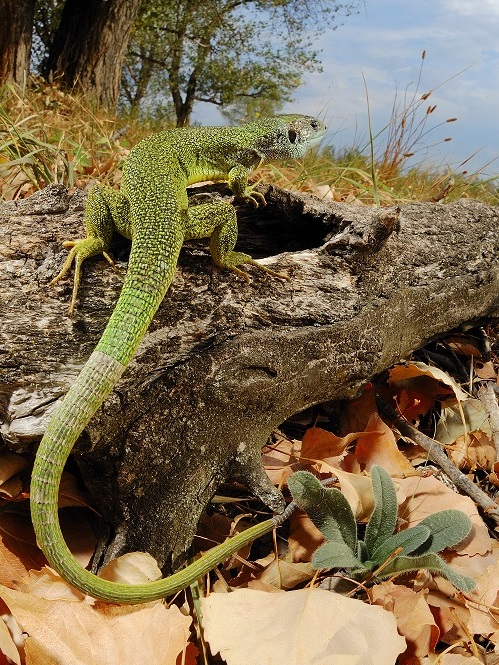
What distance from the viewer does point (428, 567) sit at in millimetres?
1602

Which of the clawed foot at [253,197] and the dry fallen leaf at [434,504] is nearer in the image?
the dry fallen leaf at [434,504]

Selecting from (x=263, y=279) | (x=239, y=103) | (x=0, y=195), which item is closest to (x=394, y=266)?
(x=263, y=279)

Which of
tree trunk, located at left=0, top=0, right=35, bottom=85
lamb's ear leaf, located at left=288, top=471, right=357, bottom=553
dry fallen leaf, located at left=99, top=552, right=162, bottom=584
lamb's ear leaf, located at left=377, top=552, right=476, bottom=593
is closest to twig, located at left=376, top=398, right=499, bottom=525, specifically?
lamb's ear leaf, located at left=377, top=552, right=476, bottom=593

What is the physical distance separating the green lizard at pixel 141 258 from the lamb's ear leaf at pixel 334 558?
8.4 inches

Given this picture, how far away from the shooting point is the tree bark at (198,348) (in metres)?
1.72

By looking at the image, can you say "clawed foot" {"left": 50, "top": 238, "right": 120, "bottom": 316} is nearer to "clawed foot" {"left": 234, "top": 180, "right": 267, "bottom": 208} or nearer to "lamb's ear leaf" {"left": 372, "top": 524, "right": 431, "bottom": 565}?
"clawed foot" {"left": 234, "top": 180, "right": 267, "bottom": 208}

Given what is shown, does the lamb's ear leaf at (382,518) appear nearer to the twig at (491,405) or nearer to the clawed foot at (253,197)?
the twig at (491,405)

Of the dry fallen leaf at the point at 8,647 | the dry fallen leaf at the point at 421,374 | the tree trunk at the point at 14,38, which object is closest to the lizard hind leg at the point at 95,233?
the dry fallen leaf at the point at 8,647

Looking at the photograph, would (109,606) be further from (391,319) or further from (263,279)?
(391,319)

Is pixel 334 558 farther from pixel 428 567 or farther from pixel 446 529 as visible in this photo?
pixel 446 529

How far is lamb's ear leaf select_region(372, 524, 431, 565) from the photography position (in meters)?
1.67

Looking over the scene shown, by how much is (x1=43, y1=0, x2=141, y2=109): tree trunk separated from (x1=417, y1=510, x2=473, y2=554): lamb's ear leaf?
7.53m

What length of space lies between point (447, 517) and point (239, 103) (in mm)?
17286

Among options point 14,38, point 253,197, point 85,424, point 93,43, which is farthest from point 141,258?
point 93,43
